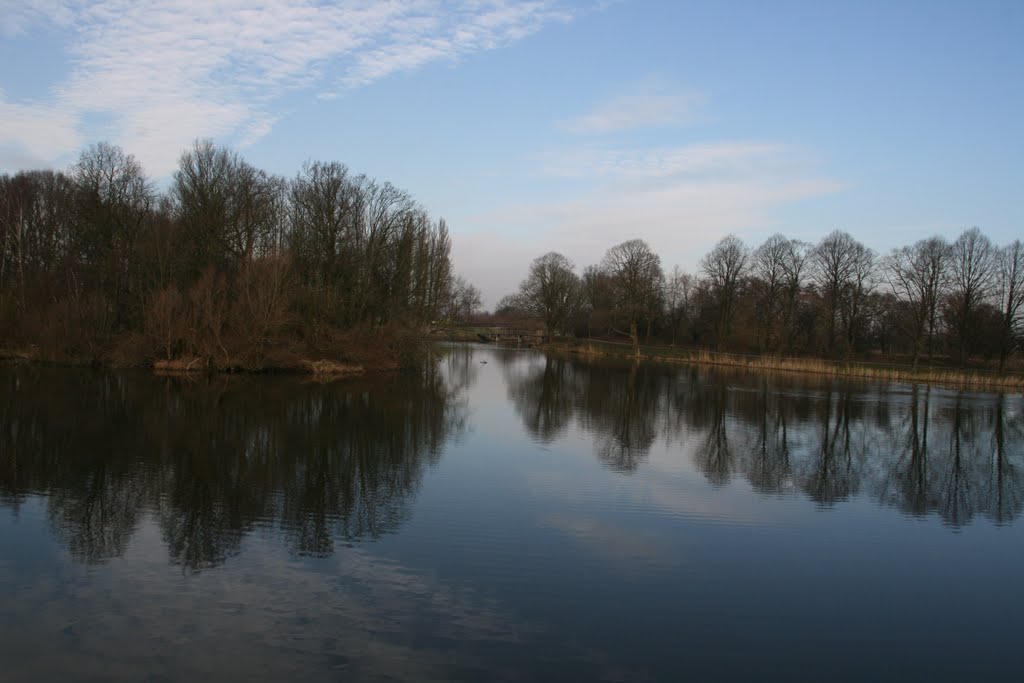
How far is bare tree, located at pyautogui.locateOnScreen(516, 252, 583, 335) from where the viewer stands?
69.1 meters

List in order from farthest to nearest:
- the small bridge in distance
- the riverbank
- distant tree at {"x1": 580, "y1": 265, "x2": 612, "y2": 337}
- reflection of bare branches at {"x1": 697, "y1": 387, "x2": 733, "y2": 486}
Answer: the small bridge in distance → distant tree at {"x1": 580, "y1": 265, "x2": 612, "y2": 337} → the riverbank → reflection of bare branches at {"x1": 697, "y1": 387, "x2": 733, "y2": 486}

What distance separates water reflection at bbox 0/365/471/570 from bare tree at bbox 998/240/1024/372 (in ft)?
144

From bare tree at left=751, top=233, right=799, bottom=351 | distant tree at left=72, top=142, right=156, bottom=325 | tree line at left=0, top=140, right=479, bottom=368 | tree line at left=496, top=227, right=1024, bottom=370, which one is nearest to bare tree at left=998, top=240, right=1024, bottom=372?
tree line at left=496, top=227, right=1024, bottom=370

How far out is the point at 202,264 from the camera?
109 ft

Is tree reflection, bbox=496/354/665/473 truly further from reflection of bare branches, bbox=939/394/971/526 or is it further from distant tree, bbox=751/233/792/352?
distant tree, bbox=751/233/792/352

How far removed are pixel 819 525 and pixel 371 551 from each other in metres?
→ 6.96

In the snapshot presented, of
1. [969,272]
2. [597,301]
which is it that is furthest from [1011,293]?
[597,301]

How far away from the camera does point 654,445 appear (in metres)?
17.0

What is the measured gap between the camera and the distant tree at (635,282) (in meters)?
59.2

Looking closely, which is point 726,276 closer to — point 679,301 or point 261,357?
point 679,301

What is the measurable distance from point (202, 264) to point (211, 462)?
76.6 feet

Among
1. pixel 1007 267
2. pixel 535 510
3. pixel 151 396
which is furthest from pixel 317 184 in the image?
pixel 1007 267

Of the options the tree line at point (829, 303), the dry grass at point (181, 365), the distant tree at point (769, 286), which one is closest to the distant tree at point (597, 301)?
the tree line at point (829, 303)

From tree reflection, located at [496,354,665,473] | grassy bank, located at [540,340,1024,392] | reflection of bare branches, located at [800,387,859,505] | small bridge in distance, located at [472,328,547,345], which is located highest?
small bridge in distance, located at [472,328,547,345]
